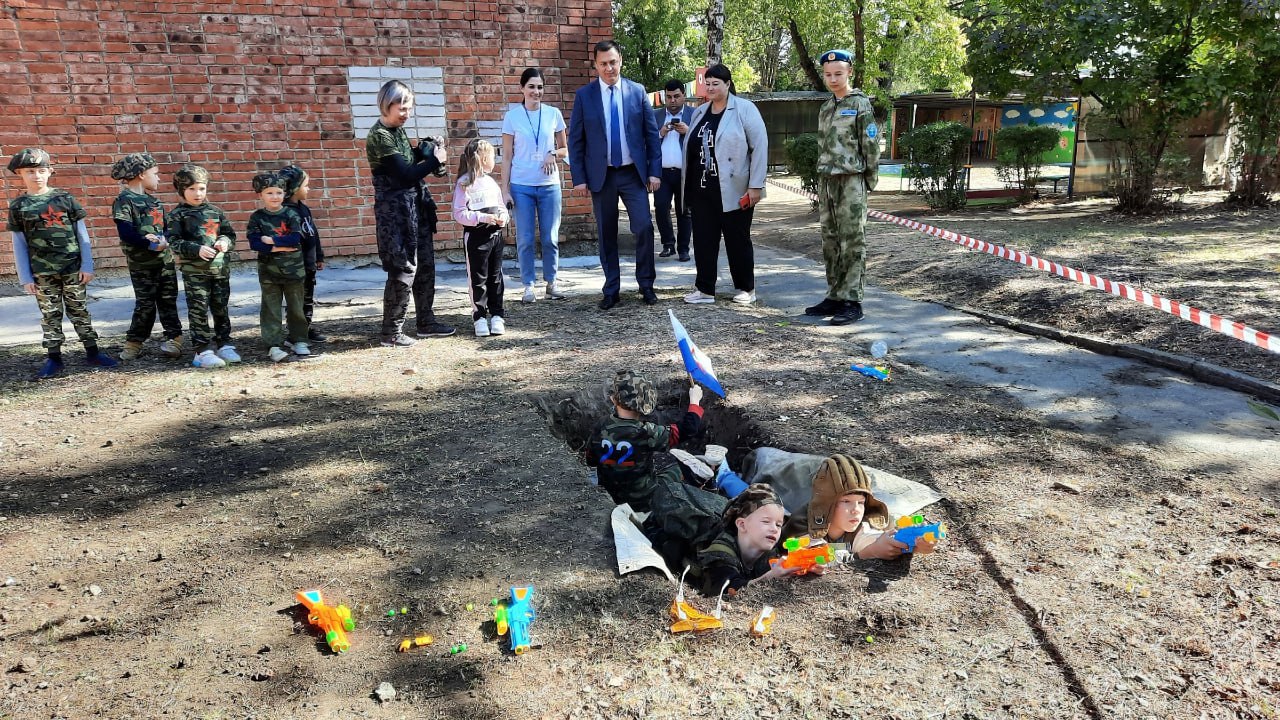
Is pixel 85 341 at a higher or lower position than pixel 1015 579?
higher

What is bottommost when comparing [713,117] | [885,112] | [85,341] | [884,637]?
[884,637]

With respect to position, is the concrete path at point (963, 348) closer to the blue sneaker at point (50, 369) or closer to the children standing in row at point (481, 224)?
the blue sneaker at point (50, 369)

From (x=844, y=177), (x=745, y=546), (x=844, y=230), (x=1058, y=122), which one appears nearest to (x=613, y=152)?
(x=844, y=177)

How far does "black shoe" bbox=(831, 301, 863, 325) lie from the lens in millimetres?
6922

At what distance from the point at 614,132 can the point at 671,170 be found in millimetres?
2878

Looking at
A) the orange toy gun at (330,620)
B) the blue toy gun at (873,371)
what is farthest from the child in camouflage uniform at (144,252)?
the blue toy gun at (873,371)

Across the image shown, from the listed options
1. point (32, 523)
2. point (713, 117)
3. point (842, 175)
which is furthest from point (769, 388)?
point (32, 523)

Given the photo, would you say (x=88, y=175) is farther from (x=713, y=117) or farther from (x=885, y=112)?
(x=885, y=112)

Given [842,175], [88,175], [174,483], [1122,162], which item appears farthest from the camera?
[1122,162]

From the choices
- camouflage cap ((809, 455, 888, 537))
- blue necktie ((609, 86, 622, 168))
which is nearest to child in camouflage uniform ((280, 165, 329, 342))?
blue necktie ((609, 86, 622, 168))

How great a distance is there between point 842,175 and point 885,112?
19.4 m

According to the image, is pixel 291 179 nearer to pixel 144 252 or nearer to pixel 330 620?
pixel 144 252

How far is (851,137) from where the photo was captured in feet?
21.4

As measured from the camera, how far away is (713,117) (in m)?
7.27
